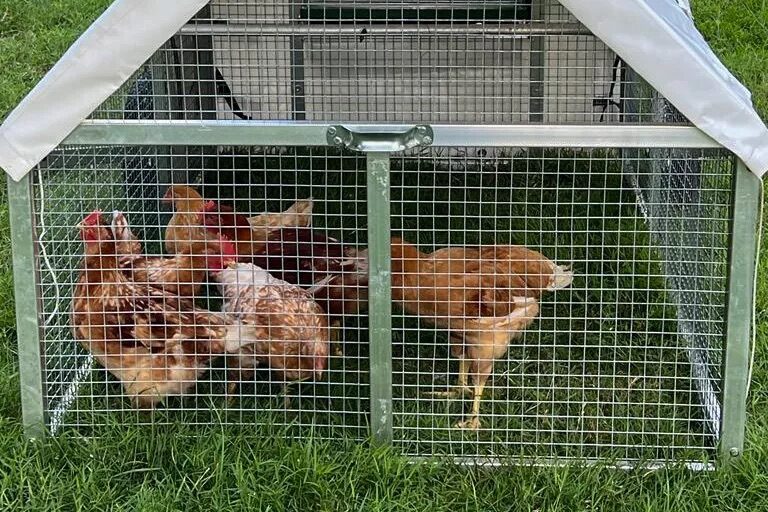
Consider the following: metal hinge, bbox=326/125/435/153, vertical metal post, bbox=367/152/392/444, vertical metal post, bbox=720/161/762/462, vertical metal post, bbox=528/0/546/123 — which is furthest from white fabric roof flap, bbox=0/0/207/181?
vertical metal post, bbox=528/0/546/123

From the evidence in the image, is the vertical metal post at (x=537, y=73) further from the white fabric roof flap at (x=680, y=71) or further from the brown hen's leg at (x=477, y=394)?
the white fabric roof flap at (x=680, y=71)

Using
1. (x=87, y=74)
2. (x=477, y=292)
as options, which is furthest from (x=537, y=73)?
(x=87, y=74)

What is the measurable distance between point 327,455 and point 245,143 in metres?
1.04

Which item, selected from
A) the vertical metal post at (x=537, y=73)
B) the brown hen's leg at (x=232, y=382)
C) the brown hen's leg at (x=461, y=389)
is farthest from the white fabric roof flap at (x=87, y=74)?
the vertical metal post at (x=537, y=73)

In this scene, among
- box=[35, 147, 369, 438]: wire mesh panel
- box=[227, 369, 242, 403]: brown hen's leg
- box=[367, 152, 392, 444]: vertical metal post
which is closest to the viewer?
box=[367, 152, 392, 444]: vertical metal post

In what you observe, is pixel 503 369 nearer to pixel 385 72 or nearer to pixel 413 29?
pixel 413 29

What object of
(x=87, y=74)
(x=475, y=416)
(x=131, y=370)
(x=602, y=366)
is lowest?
(x=602, y=366)

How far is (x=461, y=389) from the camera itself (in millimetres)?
4168

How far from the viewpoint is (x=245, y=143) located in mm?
3377

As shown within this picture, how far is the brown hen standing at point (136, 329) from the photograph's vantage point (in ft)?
12.2

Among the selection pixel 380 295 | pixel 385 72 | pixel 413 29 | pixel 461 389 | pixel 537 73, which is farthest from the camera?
pixel 537 73

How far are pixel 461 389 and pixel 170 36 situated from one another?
175 cm

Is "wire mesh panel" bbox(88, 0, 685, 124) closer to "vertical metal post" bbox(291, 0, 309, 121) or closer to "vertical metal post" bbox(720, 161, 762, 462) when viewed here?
"vertical metal post" bbox(291, 0, 309, 121)

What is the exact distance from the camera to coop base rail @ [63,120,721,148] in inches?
130
